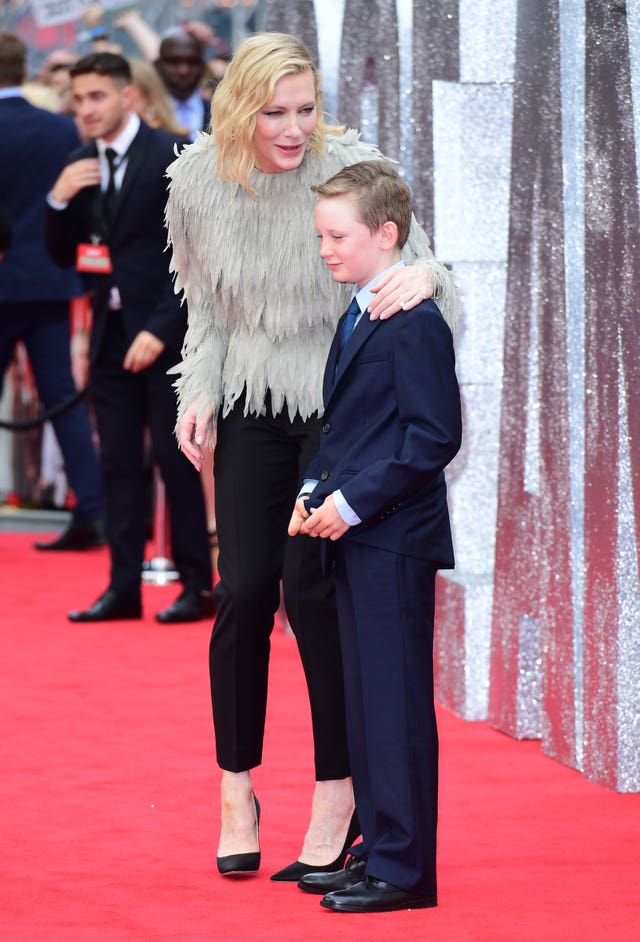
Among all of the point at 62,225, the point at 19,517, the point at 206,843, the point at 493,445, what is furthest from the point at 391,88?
the point at 19,517

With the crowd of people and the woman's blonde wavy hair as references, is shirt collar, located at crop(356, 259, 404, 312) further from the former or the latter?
the woman's blonde wavy hair

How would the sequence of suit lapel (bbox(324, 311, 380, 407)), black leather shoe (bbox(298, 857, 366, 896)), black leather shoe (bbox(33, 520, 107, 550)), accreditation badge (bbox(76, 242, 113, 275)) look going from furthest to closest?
black leather shoe (bbox(33, 520, 107, 550))
accreditation badge (bbox(76, 242, 113, 275))
black leather shoe (bbox(298, 857, 366, 896))
suit lapel (bbox(324, 311, 380, 407))

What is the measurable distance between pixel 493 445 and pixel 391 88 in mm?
1084

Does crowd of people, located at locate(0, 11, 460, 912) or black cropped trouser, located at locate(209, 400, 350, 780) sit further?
black cropped trouser, located at locate(209, 400, 350, 780)

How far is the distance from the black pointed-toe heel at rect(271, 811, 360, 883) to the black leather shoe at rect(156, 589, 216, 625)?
2756 millimetres

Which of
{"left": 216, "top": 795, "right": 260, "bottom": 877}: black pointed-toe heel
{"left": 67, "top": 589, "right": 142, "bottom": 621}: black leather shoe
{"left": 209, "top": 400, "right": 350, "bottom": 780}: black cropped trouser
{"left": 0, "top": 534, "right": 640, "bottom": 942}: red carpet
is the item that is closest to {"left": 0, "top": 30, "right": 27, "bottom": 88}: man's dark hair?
{"left": 67, "top": 589, "right": 142, "bottom": 621}: black leather shoe

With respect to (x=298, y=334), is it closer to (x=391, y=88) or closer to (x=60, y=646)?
(x=391, y=88)

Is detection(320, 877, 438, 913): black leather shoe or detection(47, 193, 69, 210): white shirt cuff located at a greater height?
detection(47, 193, 69, 210): white shirt cuff

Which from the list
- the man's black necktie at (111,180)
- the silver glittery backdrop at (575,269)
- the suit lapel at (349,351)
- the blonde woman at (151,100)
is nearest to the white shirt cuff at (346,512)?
the suit lapel at (349,351)

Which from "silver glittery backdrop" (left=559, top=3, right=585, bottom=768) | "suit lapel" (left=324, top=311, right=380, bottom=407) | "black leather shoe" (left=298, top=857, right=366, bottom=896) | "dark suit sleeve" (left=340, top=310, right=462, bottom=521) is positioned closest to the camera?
"dark suit sleeve" (left=340, top=310, right=462, bottom=521)

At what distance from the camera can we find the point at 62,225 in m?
5.77

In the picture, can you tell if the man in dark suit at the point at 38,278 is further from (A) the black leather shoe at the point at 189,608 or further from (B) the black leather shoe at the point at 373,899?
(B) the black leather shoe at the point at 373,899

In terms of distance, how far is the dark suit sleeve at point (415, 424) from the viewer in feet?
8.68

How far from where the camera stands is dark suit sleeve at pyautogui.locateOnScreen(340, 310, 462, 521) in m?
2.65
